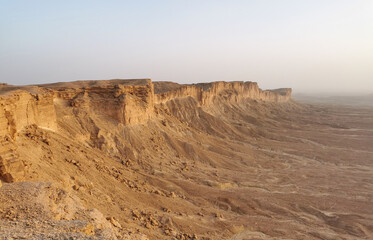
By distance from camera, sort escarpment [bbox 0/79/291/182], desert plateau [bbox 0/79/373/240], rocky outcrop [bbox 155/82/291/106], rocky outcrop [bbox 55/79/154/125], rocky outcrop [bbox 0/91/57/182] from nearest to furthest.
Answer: desert plateau [bbox 0/79/373/240] < rocky outcrop [bbox 0/91/57/182] < escarpment [bbox 0/79/291/182] < rocky outcrop [bbox 55/79/154/125] < rocky outcrop [bbox 155/82/291/106]

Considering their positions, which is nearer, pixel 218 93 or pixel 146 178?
pixel 146 178

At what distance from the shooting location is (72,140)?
15117mm

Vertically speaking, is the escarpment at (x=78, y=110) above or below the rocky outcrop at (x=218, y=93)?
below

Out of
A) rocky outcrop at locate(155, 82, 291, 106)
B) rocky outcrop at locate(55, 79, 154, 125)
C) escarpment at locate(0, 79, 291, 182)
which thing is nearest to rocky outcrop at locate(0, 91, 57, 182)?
escarpment at locate(0, 79, 291, 182)

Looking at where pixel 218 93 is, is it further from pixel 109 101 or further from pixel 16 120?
pixel 16 120

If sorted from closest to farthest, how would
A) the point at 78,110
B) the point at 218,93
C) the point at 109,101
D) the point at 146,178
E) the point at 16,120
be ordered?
the point at 16,120
the point at 146,178
the point at 78,110
the point at 109,101
the point at 218,93

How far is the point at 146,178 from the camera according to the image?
1548 cm

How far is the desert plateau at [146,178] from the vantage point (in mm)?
7547

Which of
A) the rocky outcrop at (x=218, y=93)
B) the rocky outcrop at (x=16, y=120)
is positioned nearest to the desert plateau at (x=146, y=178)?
the rocky outcrop at (x=16, y=120)

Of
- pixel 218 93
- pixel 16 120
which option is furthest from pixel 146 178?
pixel 218 93

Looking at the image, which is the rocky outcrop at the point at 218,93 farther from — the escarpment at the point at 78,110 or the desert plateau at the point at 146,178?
the desert plateau at the point at 146,178

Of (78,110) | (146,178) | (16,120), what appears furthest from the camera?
(78,110)

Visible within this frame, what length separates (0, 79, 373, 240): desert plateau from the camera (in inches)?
297

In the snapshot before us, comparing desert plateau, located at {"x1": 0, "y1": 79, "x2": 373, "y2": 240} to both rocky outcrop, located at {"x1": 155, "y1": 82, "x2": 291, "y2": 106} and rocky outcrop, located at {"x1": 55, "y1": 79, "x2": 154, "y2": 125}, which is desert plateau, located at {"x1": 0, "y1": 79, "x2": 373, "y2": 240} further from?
rocky outcrop, located at {"x1": 155, "y1": 82, "x2": 291, "y2": 106}
